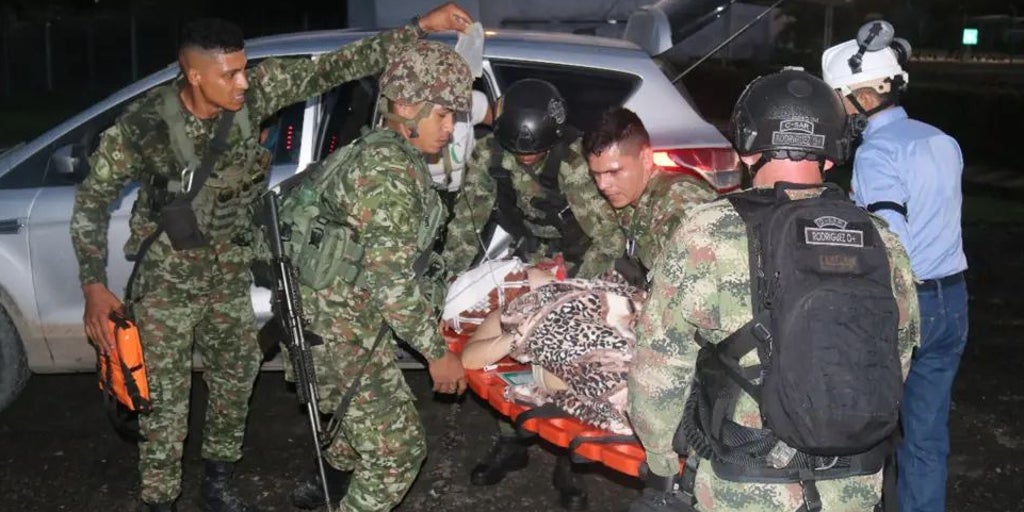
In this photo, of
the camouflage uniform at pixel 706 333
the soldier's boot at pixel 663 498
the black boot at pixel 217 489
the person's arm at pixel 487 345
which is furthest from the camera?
the black boot at pixel 217 489

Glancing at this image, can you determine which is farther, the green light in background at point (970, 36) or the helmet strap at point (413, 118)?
the green light in background at point (970, 36)

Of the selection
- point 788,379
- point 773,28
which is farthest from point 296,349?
point 773,28

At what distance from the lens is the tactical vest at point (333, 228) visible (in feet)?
11.2

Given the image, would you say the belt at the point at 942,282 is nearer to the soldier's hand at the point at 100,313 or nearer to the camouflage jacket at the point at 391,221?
the camouflage jacket at the point at 391,221

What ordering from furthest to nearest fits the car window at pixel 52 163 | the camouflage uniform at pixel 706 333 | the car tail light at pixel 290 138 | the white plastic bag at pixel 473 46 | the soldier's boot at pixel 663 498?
1. the car tail light at pixel 290 138
2. the car window at pixel 52 163
3. the white plastic bag at pixel 473 46
4. the soldier's boot at pixel 663 498
5. the camouflage uniform at pixel 706 333

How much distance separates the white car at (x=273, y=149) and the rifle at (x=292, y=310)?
56.2 inches

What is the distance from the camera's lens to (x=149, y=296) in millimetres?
4164

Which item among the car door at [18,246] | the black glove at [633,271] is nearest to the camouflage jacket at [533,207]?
the black glove at [633,271]

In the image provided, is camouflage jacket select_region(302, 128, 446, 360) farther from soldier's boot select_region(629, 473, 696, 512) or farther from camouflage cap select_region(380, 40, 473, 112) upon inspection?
soldier's boot select_region(629, 473, 696, 512)

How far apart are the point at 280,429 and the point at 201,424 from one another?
1.40ft

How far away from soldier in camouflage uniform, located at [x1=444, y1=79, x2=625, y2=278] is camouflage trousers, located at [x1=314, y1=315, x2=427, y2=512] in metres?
1.21

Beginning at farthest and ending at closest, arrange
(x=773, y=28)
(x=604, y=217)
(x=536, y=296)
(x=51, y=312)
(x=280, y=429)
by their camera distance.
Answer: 1. (x=773, y=28)
2. (x=280, y=429)
3. (x=51, y=312)
4. (x=604, y=217)
5. (x=536, y=296)

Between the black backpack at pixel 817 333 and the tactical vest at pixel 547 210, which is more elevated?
the black backpack at pixel 817 333

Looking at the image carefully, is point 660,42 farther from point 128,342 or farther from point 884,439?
point 884,439
